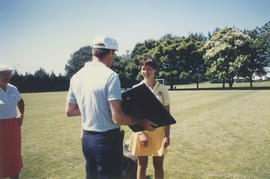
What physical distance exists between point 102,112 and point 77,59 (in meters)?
86.0

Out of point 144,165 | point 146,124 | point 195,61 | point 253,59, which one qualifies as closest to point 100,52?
point 146,124

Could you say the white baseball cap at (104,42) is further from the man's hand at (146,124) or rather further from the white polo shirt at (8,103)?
the white polo shirt at (8,103)

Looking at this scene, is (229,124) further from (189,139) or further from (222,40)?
(222,40)

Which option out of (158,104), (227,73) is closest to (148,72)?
(158,104)

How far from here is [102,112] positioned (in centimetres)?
243

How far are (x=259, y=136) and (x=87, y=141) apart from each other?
25.9 ft

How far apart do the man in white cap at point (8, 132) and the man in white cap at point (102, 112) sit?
2.31 m

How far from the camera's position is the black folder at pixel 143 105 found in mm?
2516

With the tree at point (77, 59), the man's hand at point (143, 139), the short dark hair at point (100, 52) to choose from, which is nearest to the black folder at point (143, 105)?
the short dark hair at point (100, 52)

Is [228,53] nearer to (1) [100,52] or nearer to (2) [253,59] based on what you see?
(2) [253,59]

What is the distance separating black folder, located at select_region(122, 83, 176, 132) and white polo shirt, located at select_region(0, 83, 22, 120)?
2.78 m

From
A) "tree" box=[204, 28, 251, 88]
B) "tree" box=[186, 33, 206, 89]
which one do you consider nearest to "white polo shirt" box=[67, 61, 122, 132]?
"tree" box=[204, 28, 251, 88]

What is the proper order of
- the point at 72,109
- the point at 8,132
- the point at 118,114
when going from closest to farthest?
the point at 118,114 < the point at 72,109 < the point at 8,132

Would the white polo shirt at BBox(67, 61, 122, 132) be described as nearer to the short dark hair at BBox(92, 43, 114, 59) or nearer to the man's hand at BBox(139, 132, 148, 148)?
the short dark hair at BBox(92, 43, 114, 59)
